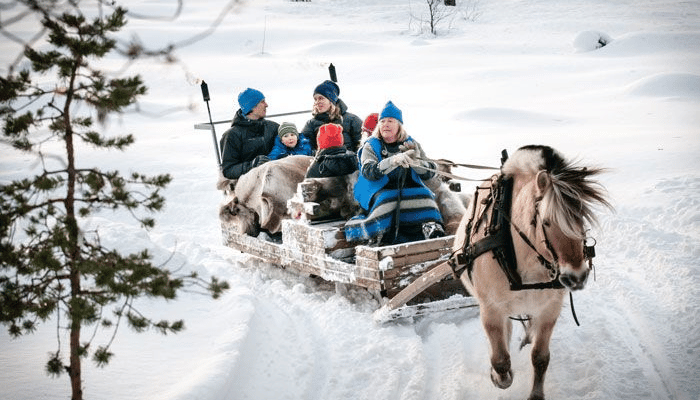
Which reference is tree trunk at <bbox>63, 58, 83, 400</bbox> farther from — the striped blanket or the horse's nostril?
the striped blanket

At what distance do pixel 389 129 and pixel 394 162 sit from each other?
0.60 metres

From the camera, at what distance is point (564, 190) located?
3.52m

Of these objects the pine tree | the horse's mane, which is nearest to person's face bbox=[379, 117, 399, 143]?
the horse's mane

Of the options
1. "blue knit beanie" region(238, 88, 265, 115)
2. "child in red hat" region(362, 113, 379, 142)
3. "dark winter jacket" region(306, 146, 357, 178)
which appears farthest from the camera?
"blue knit beanie" region(238, 88, 265, 115)

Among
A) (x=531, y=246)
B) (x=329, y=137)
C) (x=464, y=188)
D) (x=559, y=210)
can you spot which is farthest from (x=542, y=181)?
(x=464, y=188)

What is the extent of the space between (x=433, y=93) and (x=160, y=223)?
998cm

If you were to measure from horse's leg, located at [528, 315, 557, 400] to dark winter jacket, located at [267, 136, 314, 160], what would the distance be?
448 centimetres

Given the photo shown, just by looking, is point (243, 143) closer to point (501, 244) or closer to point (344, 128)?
point (344, 128)

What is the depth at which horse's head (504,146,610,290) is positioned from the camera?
3.39 meters

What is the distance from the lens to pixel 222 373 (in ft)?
14.0

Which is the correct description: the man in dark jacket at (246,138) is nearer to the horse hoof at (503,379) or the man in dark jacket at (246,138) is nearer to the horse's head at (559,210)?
the horse hoof at (503,379)

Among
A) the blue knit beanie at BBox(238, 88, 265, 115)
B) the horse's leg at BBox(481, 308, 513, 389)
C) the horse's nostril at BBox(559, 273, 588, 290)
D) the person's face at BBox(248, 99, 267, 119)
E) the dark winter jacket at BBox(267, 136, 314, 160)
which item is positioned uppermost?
the blue knit beanie at BBox(238, 88, 265, 115)

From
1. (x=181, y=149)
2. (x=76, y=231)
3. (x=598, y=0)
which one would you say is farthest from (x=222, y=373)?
(x=598, y=0)

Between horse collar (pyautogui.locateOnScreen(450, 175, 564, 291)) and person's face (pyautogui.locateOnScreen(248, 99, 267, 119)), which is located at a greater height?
person's face (pyautogui.locateOnScreen(248, 99, 267, 119))
